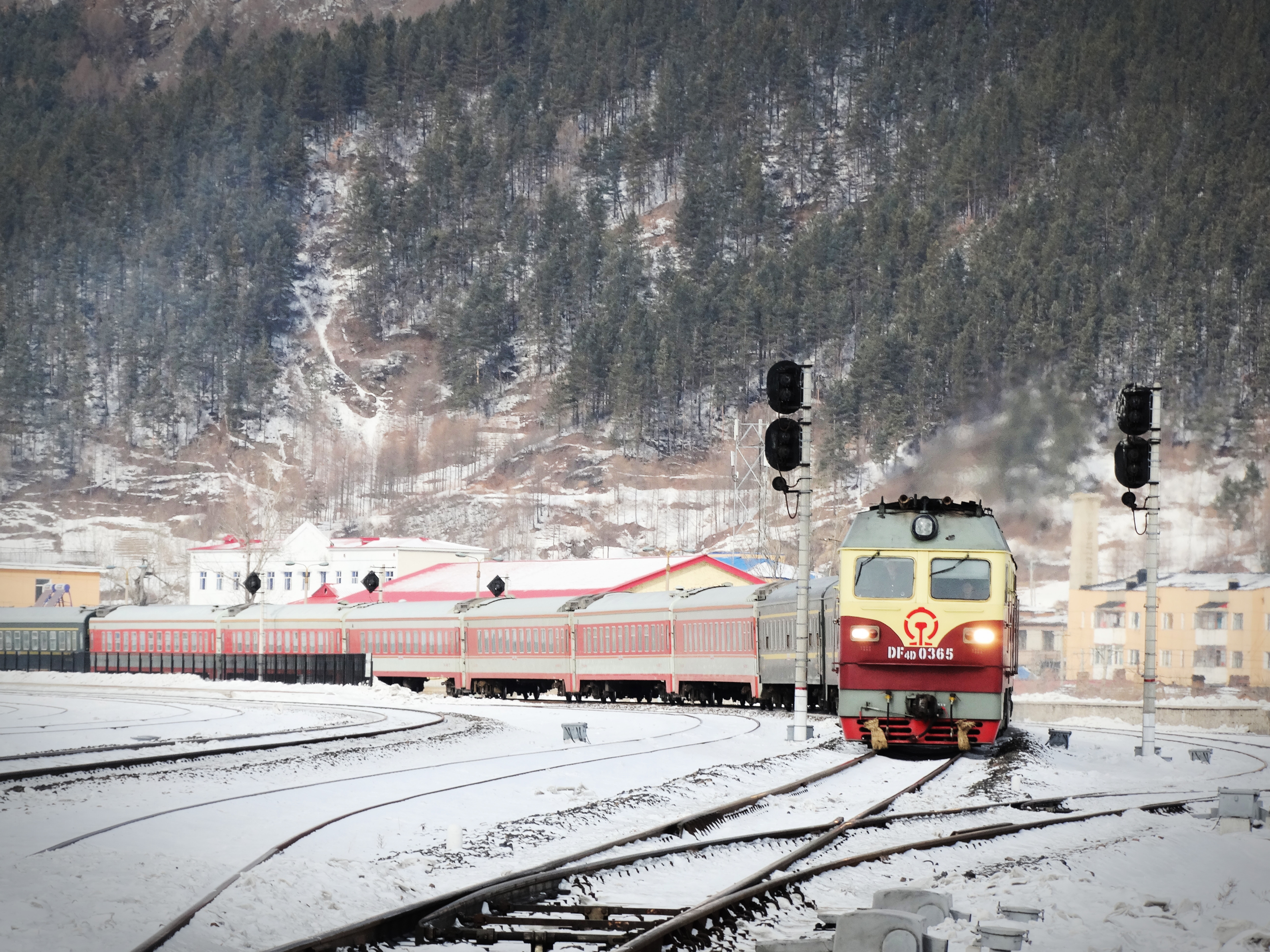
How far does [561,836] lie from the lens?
17.6 m

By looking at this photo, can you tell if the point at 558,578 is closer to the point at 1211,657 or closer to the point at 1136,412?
the point at 1211,657

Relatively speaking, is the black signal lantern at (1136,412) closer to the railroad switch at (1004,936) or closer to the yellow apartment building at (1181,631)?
the railroad switch at (1004,936)

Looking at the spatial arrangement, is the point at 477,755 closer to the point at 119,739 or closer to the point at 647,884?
the point at 119,739

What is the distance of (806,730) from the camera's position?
33.8 m

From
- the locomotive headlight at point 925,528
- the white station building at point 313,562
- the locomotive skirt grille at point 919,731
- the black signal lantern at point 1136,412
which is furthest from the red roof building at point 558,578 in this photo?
the locomotive headlight at point 925,528

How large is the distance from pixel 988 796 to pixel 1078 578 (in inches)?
3365

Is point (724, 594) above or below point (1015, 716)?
above

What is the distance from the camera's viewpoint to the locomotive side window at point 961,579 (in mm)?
25609

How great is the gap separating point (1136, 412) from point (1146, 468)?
1.09 metres

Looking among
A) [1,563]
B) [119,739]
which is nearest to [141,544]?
[1,563]

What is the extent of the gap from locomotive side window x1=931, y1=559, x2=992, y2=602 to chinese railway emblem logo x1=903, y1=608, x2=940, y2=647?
358 millimetres

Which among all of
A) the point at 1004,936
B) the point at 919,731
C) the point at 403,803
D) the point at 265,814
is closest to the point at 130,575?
the point at 919,731

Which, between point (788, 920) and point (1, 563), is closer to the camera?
point (788, 920)

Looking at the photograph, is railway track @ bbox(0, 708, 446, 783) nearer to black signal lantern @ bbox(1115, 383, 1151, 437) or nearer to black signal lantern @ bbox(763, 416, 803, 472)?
black signal lantern @ bbox(763, 416, 803, 472)
